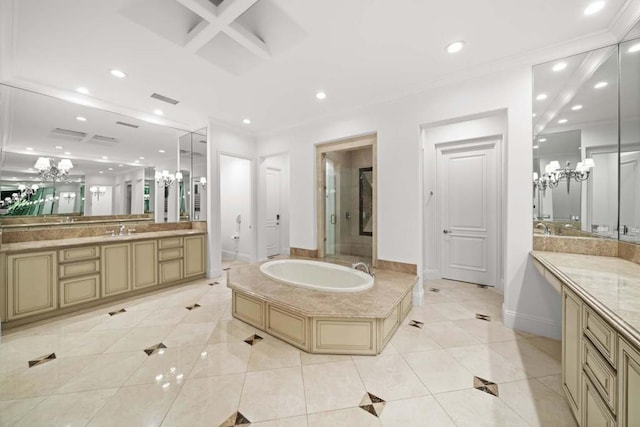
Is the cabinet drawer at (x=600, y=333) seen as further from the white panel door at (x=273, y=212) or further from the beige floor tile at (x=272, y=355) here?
the white panel door at (x=273, y=212)

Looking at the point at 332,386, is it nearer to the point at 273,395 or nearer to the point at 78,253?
the point at 273,395

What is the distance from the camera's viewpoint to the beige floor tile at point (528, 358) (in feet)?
5.90

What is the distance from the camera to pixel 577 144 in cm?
221

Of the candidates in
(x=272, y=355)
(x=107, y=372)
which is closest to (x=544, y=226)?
(x=272, y=355)

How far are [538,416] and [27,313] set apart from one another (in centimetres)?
452

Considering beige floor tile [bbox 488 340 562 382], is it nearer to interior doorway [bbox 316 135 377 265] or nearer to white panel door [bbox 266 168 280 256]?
interior doorway [bbox 316 135 377 265]

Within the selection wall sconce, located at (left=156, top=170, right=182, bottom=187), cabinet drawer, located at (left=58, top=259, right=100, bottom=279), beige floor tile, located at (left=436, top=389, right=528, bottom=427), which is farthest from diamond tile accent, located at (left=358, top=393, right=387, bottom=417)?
wall sconce, located at (left=156, top=170, right=182, bottom=187)

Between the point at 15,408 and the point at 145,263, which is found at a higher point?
the point at 145,263

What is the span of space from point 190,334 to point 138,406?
0.86 m

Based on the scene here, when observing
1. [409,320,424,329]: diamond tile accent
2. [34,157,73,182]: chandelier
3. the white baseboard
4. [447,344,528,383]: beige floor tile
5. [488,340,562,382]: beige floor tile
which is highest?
[34,157,73,182]: chandelier

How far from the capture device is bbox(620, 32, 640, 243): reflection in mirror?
1795 mm

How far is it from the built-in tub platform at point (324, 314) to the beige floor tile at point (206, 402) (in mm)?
560

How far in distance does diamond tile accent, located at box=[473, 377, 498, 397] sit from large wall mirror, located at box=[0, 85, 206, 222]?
463 centimetres

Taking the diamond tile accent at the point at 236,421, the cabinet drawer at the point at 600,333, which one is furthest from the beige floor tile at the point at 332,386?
the cabinet drawer at the point at 600,333
